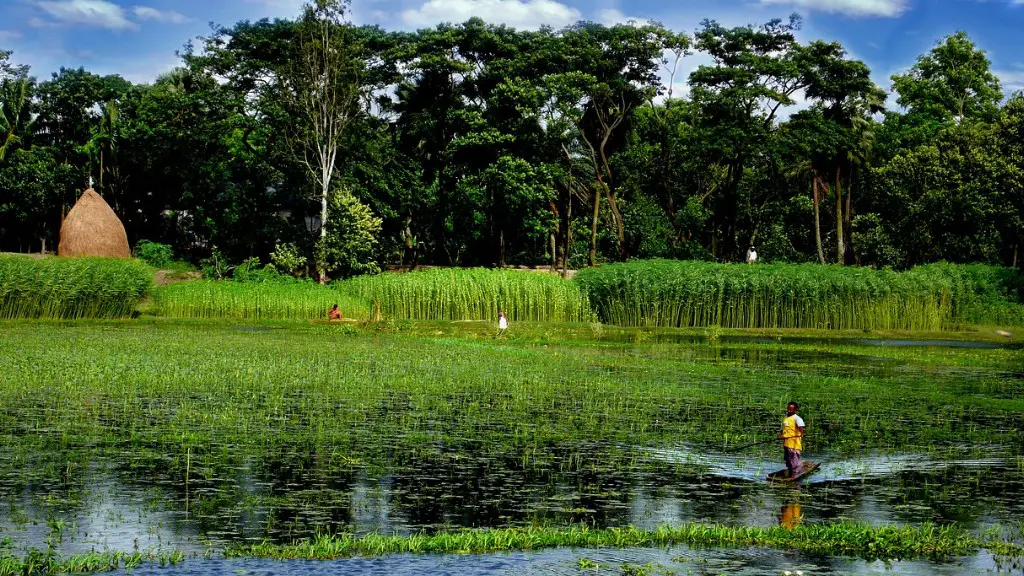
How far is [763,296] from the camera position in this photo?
44.1 meters

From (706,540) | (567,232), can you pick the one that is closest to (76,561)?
(706,540)

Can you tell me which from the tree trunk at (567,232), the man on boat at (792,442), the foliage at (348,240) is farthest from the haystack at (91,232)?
the man on boat at (792,442)

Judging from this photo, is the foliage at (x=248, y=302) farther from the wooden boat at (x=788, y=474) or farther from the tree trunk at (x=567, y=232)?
the wooden boat at (x=788, y=474)

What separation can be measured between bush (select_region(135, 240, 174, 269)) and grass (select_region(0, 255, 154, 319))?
11.1 m

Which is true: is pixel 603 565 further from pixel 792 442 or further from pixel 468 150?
pixel 468 150

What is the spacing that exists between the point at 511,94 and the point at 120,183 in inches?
951

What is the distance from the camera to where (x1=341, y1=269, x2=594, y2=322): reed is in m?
44.1

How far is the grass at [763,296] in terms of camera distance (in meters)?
43.7

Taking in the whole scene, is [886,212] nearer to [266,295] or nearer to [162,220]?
[266,295]

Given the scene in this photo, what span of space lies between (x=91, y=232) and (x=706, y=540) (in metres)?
42.2

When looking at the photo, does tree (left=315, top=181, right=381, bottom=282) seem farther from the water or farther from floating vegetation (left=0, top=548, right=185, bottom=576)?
floating vegetation (left=0, top=548, right=185, bottom=576)

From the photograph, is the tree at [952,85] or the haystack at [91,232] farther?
the tree at [952,85]

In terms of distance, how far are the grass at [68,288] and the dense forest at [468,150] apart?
32.5 ft

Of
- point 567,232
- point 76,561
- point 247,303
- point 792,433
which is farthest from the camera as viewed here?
point 567,232
